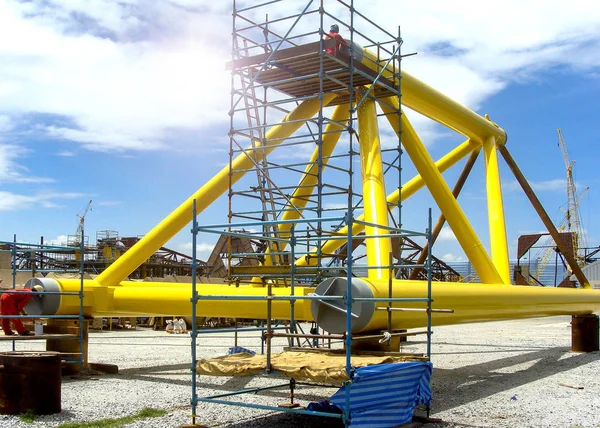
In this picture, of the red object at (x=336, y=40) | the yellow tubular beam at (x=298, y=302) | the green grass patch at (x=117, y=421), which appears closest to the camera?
the green grass patch at (x=117, y=421)

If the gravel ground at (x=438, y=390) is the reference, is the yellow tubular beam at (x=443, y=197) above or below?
above

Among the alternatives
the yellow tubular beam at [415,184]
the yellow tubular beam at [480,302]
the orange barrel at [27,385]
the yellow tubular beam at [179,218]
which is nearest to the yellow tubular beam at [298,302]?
the yellow tubular beam at [480,302]

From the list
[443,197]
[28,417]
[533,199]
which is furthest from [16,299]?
[533,199]

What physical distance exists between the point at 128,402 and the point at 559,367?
1064 cm

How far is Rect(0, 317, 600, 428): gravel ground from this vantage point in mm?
10039

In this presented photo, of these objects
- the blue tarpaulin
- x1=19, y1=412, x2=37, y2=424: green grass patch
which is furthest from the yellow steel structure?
x1=19, y1=412, x2=37, y2=424: green grass patch

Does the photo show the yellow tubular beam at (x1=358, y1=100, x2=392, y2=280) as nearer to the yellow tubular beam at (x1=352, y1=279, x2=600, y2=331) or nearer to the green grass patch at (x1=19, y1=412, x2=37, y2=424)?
the yellow tubular beam at (x1=352, y1=279, x2=600, y2=331)

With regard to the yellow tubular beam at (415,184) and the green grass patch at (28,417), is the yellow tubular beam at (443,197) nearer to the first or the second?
the yellow tubular beam at (415,184)

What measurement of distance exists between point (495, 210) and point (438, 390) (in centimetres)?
901

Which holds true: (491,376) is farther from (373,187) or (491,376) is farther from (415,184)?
(415,184)

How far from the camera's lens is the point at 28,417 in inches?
383

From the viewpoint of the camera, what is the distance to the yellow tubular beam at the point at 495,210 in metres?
19.8

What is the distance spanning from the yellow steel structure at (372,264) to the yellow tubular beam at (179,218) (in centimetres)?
2

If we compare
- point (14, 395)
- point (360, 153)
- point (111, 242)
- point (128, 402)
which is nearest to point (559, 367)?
point (360, 153)
